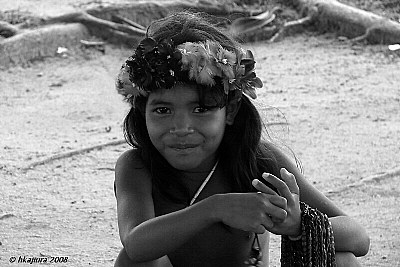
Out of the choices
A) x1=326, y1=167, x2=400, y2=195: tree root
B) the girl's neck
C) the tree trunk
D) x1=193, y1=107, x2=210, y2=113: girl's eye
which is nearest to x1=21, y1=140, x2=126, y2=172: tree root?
x1=326, y1=167, x2=400, y2=195: tree root

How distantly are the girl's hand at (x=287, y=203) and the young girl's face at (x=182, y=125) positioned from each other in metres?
0.30

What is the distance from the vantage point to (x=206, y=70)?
9.27ft

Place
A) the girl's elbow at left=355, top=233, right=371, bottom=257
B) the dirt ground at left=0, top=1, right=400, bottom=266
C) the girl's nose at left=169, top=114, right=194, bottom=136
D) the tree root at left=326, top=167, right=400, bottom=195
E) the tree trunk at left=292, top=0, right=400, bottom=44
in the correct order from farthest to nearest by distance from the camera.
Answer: the tree trunk at left=292, top=0, right=400, bottom=44 < the tree root at left=326, top=167, right=400, bottom=195 < the dirt ground at left=0, top=1, right=400, bottom=266 < the girl's elbow at left=355, top=233, right=371, bottom=257 < the girl's nose at left=169, top=114, right=194, bottom=136

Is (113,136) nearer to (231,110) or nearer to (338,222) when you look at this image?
(231,110)

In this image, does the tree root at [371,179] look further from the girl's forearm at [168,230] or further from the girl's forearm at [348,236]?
the girl's forearm at [168,230]

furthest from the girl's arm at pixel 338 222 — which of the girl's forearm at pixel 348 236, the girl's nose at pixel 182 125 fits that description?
the girl's nose at pixel 182 125

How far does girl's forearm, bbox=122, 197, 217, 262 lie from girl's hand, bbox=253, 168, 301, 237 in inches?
7.0

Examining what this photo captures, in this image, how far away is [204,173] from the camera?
10.1 ft

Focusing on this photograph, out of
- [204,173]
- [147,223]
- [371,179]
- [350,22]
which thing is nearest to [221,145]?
[204,173]

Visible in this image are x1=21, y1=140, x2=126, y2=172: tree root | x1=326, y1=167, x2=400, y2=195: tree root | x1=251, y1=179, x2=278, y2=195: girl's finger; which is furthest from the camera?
x1=21, y1=140, x2=126, y2=172: tree root

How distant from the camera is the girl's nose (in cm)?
280

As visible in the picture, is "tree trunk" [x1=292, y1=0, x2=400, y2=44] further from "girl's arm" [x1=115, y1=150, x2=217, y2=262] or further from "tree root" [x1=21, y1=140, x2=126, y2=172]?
"girl's arm" [x1=115, y1=150, x2=217, y2=262]

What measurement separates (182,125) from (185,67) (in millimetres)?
176

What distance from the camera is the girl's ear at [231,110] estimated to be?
2.99 m
